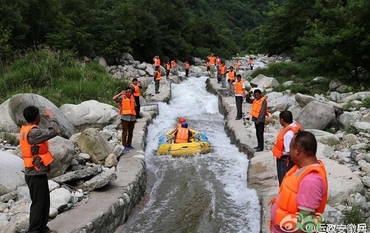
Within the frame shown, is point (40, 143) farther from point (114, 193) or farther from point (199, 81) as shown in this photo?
point (199, 81)

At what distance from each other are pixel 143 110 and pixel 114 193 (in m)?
9.09

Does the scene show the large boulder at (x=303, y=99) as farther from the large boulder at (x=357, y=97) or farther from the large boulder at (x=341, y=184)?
the large boulder at (x=341, y=184)

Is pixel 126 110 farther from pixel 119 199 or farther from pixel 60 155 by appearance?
pixel 119 199

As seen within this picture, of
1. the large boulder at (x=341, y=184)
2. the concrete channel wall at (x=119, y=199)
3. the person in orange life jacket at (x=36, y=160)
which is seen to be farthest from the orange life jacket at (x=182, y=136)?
the person in orange life jacket at (x=36, y=160)

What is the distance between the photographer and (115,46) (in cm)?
2553

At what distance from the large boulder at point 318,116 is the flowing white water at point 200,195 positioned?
2200mm

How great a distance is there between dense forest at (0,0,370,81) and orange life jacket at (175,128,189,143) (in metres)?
7.79

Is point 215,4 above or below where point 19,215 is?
above

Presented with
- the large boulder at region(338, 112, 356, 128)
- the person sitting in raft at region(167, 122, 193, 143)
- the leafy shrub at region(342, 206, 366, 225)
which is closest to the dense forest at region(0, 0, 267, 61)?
the person sitting in raft at region(167, 122, 193, 143)

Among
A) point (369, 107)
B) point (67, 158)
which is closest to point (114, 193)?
point (67, 158)

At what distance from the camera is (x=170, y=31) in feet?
114

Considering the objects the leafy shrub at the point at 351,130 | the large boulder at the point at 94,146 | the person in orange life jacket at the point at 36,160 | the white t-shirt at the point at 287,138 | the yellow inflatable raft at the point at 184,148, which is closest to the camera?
the person in orange life jacket at the point at 36,160

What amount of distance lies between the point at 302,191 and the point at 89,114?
899 centimetres

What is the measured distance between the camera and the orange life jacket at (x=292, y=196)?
2.61m
